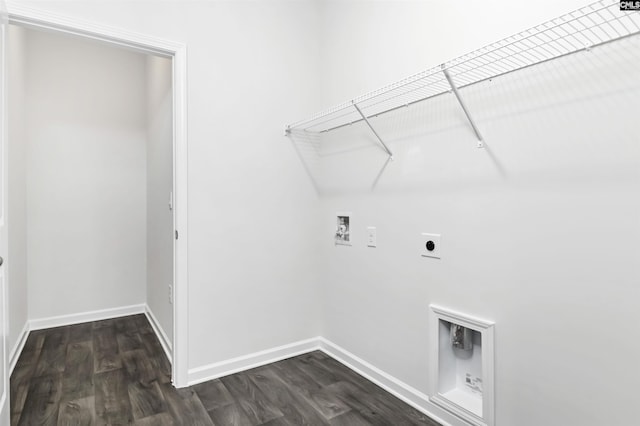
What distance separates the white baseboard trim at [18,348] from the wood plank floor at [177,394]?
1.6 inches

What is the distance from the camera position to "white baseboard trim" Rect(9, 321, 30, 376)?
233 centimetres

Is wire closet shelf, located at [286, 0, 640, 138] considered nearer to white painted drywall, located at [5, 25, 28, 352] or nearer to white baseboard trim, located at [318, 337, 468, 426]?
white baseboard trim, located at [318, 337, 468, 426]

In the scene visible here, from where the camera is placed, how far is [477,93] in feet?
5.15

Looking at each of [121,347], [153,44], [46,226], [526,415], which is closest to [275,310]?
[121,347]

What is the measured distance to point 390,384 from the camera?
2.03 m

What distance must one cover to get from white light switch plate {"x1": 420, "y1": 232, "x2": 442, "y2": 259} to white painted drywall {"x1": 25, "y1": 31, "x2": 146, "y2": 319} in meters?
2.94

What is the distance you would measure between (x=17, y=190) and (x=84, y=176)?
72 cm

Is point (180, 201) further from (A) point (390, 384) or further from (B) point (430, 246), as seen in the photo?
(A) point (390, 384)

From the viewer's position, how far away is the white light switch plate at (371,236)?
2135 millimetres

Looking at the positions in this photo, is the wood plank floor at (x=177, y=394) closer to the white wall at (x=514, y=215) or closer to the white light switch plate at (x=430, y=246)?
the white wall at (x=514, y=215)

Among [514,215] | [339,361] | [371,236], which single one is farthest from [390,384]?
[514,215]

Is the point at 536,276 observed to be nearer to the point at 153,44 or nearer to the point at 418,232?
the point at 418,232

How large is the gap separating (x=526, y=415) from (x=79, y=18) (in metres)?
2.73

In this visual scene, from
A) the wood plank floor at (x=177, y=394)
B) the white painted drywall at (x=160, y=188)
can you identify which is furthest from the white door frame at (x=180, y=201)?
the white painted drywall at (x=160, y=188)
